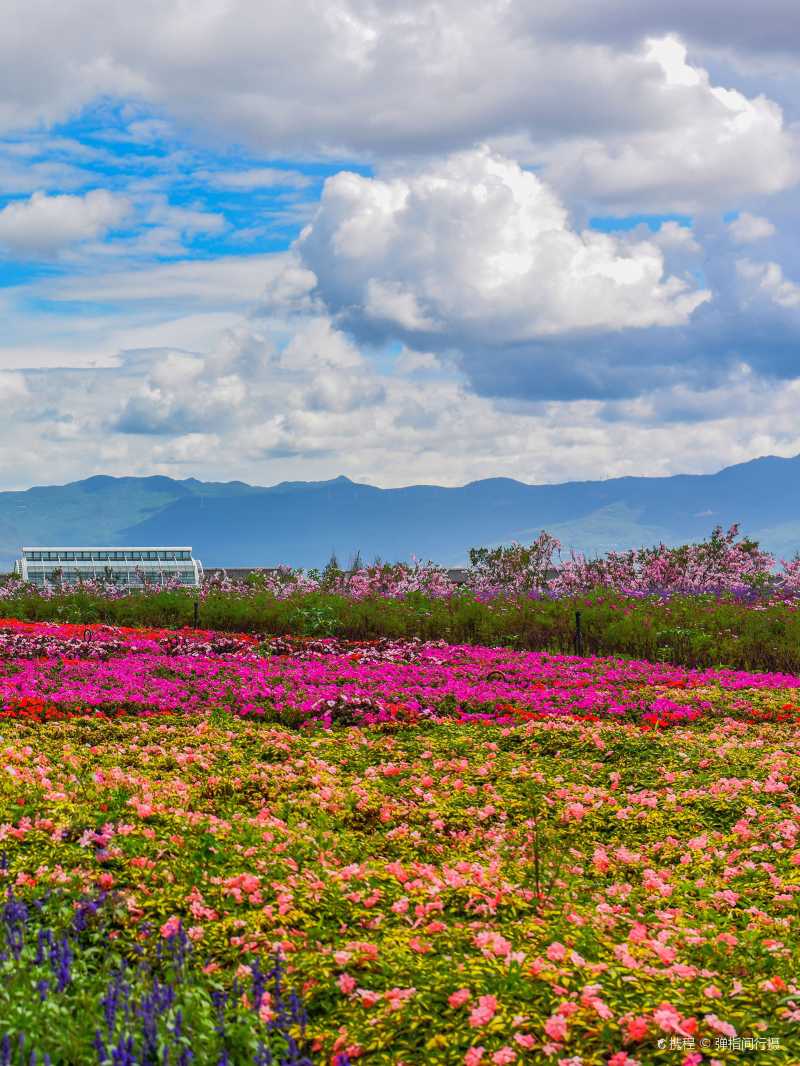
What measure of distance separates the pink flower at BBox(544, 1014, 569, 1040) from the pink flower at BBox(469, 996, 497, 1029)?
0.22 m

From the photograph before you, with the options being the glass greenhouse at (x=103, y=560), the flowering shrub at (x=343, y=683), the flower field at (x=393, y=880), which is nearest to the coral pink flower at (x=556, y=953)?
the flower field at (x=393, y=880)

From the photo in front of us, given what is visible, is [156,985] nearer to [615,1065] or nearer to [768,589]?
[615,1065]

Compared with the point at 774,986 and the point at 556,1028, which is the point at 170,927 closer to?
the point at 556,1028

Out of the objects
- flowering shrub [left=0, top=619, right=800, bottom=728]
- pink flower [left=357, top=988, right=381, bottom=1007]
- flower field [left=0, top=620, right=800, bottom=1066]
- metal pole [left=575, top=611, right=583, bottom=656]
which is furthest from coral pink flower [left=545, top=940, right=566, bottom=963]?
metal pole [left=575, top=611, right=583, bottom=656]

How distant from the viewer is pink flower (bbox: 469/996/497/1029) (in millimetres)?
3881

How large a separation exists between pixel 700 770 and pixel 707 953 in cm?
375

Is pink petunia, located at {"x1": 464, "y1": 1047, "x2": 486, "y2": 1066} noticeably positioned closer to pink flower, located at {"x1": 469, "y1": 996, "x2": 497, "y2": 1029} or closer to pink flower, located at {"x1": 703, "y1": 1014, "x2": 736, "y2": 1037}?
pink flower, located at {"x1": 469, "y1": 996, "x2": 497, "y2": 1029}

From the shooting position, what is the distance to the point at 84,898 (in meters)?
4.91

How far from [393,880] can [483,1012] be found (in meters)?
1.48

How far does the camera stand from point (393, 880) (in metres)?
5.34

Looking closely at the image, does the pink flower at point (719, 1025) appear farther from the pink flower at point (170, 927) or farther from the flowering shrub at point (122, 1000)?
the pink flower at point (170, 927)

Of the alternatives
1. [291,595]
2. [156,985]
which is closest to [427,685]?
[156,985]

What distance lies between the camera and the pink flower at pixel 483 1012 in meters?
3.88

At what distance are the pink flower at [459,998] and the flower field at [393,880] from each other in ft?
0.05
